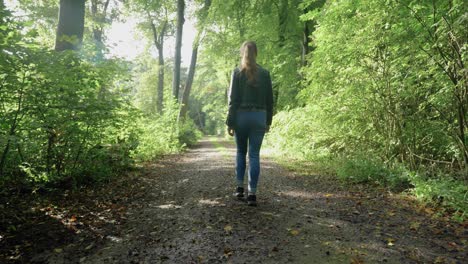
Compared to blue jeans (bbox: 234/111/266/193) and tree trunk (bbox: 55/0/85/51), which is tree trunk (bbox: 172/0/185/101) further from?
blue jeans (bbox: 234/111/266/193)

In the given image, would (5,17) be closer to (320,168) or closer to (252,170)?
(252,170)

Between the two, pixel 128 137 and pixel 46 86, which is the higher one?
Answer: pixel 46 86

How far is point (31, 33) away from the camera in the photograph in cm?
Answer: 424

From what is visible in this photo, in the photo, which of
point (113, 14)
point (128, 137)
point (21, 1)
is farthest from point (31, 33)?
point (113, 14)

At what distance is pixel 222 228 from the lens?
387 centimetres

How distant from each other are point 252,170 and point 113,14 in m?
21.7

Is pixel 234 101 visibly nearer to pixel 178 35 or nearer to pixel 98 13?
pixel 178 35

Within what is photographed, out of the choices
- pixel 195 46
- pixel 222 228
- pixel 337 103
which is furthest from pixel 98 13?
pixel 222 228

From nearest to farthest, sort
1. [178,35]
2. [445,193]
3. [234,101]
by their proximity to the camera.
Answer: [445,193] < [234,101] < [178,35]

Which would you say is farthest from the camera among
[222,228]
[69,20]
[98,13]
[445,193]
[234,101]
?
[98,13]

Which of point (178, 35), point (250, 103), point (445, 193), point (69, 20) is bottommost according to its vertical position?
point (445, 193)

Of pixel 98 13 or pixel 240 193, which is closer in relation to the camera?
pixel 240 193

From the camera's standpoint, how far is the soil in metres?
3.15

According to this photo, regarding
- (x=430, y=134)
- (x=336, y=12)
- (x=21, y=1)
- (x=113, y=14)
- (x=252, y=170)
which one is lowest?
(x=252, y=170)
